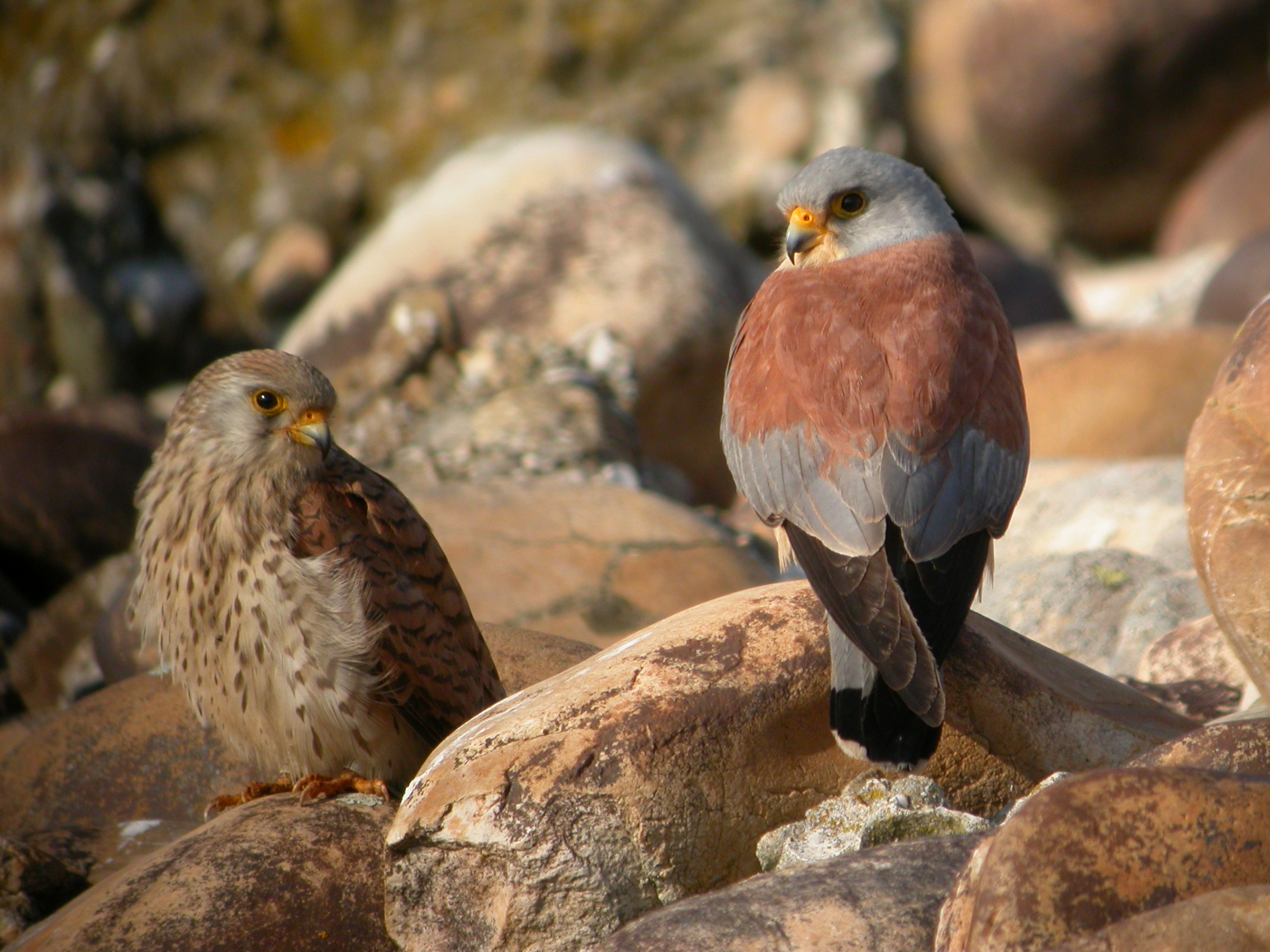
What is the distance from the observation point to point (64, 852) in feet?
11.6

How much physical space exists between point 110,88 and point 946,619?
9530 millimetres

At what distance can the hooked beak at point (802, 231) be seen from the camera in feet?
12.3

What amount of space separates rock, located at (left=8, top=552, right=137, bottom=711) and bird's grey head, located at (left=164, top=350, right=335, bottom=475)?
77.6 inches

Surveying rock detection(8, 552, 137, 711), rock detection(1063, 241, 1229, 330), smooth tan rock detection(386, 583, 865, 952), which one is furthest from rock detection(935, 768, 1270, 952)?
rock detection(1063, 241, 1229, 330)

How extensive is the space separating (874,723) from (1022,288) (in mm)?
7351

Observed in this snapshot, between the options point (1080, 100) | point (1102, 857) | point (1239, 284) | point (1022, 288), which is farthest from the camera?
point (1080, 100)

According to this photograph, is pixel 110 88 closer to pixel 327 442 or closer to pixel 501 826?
pixel 327 442

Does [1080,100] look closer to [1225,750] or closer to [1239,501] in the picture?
[1239,501]

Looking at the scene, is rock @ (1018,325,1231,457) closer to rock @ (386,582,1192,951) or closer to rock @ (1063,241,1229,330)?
rock @ (1063,241,1229,330)

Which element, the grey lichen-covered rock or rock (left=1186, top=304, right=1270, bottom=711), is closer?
the grey lichen-covered rock

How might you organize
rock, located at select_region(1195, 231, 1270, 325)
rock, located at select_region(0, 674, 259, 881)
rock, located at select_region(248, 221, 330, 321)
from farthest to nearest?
rock, located at select_region(248, 221, 330, 321)
rock, located at select_region(1195, 231, 1270, 325)
rock, located at select_region(0, 674, 259, 881)

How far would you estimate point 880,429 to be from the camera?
3.16 meters

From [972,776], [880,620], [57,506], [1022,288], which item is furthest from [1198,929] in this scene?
[1022,288]

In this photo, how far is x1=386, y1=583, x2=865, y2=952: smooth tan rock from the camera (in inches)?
109
